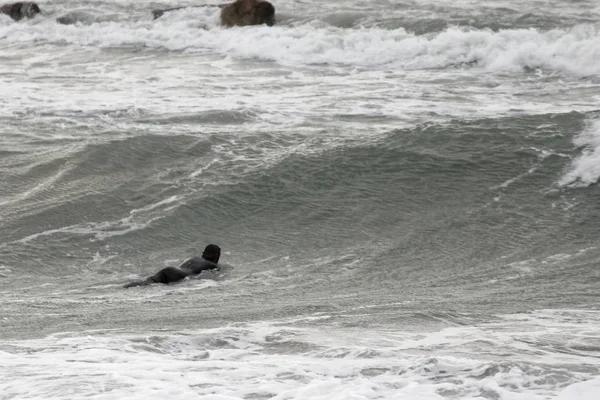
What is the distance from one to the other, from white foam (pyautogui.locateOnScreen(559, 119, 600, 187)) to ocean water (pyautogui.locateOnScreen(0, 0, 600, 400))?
44mm

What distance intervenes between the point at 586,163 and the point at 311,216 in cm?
360

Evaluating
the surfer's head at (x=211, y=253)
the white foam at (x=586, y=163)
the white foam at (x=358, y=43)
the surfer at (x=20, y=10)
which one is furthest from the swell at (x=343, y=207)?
the surfer at (x=20, y=10)

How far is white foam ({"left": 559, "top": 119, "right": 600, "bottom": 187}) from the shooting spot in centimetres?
1292

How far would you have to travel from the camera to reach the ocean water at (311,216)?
606cm

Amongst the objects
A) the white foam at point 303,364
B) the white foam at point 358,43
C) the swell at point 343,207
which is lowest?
the swell at point 343,207

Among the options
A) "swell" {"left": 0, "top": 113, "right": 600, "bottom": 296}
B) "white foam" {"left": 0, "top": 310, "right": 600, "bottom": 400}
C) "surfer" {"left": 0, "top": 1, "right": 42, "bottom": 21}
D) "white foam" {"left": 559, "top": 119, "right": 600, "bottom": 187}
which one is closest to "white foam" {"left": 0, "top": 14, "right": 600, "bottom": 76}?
"surfer" {"left": 0, "top": 1, "right": 42, "bottom": 21}

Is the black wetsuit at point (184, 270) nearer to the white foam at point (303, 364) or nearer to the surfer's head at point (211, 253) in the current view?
the surfer's head at point (211, 253)

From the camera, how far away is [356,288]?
30.9ft

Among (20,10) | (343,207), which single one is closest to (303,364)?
(343,207)

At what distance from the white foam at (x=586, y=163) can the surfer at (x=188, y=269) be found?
4799 mm

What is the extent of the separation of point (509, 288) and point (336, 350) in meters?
3.23

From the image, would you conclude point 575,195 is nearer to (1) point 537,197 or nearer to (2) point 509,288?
(1) point 537,197

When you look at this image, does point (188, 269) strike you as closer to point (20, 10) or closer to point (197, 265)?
point (197, 265)

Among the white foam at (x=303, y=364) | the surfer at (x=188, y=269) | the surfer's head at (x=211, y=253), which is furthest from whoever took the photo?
the surfer's head at (x=211, y=253)
